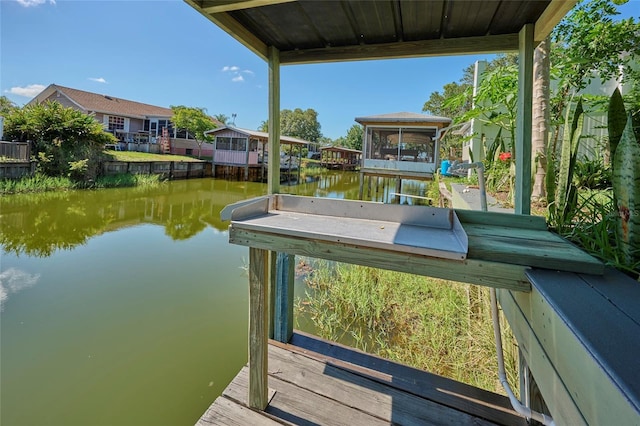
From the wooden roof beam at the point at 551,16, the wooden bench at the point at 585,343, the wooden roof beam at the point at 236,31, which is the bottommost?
the wooden bench at the point at 585,343

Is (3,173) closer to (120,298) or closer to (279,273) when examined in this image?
(120,298)

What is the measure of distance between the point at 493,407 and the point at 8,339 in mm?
4206

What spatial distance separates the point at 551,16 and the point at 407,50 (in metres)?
0.72

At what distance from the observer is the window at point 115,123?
2067 cm

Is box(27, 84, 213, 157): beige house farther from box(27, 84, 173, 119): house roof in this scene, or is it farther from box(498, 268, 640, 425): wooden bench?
box(498, 268, 640, 425): wooden bench

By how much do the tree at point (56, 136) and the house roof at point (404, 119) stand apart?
1090cm

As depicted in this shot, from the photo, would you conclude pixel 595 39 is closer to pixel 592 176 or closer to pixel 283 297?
pixel 592 176

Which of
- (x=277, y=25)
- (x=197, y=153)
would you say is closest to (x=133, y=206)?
(x=277, y=25)

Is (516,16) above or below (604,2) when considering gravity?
below

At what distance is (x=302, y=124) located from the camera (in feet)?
158

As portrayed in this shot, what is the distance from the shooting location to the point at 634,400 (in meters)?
0.47

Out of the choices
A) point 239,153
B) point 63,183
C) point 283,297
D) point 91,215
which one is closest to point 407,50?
point 283,297

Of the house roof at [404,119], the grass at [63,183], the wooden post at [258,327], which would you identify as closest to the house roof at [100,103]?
the grass at [63,183]

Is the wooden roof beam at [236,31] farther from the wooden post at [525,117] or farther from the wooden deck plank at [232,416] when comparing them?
the wooden deck plank at [232,416]
